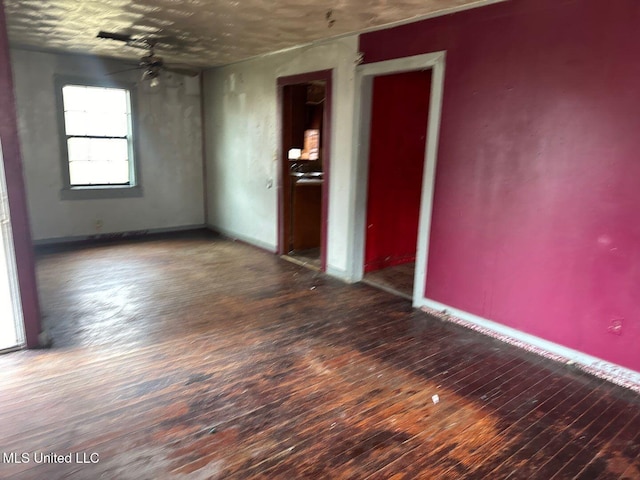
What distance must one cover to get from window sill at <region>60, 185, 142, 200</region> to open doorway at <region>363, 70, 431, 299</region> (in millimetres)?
4024

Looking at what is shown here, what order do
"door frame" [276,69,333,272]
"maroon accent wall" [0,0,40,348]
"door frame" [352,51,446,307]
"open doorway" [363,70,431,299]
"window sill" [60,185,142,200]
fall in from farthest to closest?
"window sill" [60,185,142,200]
"door frame" [276,69,333,272]
"open doorway" [363,70,431,299]
"door frame" [352,51,446,307]
"maroon accent wall" [0,0,40,348]

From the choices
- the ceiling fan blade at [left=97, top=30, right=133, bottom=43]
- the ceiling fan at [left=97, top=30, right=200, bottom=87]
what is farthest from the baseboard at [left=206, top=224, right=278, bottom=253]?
the ceiling fan blade at [left=97, top=30, right=133, bottom=43]

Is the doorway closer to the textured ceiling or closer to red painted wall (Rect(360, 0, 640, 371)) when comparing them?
the textured ceiling

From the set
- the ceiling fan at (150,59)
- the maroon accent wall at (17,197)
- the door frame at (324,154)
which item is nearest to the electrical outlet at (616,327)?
the door frame at (324,154)

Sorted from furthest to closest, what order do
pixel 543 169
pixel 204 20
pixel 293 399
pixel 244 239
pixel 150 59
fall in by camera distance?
pixel 244 239, pixel 150 59, pixel 204 20, pixel 543 169, pixel 293 399

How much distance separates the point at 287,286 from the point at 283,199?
154 cm

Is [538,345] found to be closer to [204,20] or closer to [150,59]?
[204,20]

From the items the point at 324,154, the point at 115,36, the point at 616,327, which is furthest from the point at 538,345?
the point at 115,36

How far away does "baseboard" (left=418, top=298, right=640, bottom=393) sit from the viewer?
292 cm

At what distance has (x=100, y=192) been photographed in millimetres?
6539

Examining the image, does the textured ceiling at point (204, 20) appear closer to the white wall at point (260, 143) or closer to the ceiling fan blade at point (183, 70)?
the white wall at point (260, 143)

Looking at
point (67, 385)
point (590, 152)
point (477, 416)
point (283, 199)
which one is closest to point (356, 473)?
point (477, 416)

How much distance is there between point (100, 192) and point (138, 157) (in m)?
0.78

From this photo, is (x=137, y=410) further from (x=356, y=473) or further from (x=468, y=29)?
(x=468, y=29)
